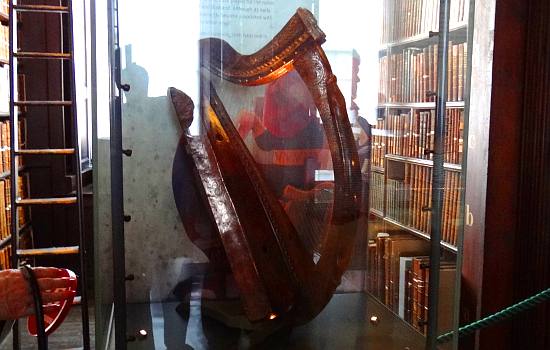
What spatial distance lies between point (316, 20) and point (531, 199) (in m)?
1.15

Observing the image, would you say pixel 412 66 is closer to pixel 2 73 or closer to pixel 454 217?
pixel 454 217

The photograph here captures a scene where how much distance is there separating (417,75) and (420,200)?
0.27 m

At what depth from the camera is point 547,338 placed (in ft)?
6.71

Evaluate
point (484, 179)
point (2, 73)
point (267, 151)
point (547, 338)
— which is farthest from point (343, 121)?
point (2, 73)

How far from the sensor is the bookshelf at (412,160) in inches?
48.2

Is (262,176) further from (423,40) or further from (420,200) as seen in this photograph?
(423,40)

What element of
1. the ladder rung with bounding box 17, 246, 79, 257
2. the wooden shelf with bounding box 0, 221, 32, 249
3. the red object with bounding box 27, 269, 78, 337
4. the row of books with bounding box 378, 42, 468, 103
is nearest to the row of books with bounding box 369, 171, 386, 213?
the row of books with bounding box 378, 42, 468, 103

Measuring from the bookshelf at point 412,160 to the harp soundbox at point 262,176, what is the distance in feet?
0.42

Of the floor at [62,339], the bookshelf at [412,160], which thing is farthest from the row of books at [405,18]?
the floor at [62,339]

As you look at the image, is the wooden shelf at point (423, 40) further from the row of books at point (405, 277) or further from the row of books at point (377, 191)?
the row of books at point (405, 277)

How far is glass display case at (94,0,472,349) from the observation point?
4.00 feet

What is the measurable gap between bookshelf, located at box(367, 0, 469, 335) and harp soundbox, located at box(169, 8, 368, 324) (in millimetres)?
128

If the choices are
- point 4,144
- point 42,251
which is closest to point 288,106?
point 42,251

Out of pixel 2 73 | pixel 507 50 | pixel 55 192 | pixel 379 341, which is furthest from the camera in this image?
pixel 55 192
